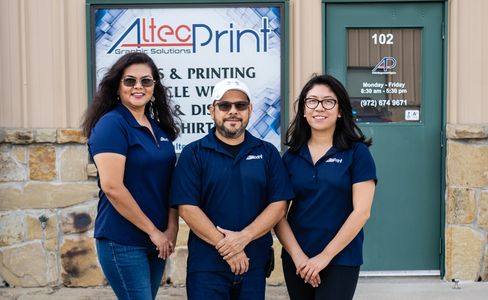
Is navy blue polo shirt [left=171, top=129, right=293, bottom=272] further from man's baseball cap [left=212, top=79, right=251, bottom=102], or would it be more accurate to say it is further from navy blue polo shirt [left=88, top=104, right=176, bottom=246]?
man's baseball cap [left=212, top=79, right=251, bottom=102]

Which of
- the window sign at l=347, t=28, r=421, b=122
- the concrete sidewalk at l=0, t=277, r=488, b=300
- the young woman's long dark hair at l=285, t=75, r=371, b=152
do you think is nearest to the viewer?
the young woman's long dark hair at l=285, t=75, r=371, b=152

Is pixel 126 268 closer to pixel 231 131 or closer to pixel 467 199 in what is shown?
pixel 231 131

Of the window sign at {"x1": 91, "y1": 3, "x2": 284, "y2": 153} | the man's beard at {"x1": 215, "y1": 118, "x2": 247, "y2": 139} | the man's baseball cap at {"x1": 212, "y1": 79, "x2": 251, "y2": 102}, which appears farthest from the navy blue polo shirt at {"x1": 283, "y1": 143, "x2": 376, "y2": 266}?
the window sign at {"x1": 91, "y1": 3, "x2": 284, "y2": 153}

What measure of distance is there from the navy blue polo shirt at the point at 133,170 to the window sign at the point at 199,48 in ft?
7.94

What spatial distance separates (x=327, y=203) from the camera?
142 inches

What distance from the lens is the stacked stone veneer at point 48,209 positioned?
6.07 m

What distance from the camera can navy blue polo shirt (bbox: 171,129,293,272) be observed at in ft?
11.7

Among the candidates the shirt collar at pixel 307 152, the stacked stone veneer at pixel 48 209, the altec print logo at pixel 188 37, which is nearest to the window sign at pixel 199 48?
the altec print logo at pixel 188 37

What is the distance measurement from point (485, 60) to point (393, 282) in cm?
200

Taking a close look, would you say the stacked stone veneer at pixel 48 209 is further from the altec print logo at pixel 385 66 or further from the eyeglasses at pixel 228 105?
the eyeglasses at pixel 228 105

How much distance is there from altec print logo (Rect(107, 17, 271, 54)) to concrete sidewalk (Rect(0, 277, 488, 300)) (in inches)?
78.0

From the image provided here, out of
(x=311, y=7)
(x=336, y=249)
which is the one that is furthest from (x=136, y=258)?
(x=311, y=7)

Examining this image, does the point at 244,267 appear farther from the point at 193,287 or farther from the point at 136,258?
the point at 136,258

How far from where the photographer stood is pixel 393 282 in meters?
6.22
